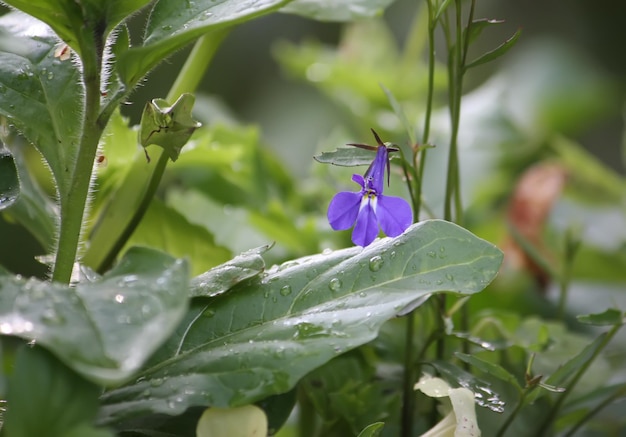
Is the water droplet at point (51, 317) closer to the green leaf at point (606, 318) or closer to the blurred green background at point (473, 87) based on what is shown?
the green leaf at point (606, 318)

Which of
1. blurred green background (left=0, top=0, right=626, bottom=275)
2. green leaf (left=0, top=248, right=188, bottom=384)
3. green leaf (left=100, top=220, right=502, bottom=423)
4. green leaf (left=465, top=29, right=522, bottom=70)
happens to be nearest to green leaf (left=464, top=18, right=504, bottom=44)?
green leaf (left=465, top=29, right=522, bottom=70)

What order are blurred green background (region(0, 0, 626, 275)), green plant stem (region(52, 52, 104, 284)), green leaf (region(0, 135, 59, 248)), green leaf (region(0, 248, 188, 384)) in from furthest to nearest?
blurred green background (region(0, 0, 626, 275)) → green leaf (region(0, 135, 59, 248)) → green plant stem (region(52, 52, 104, 284)) → green leaf (region(0, 248, 188, 384))

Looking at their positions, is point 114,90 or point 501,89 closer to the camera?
point 114,90

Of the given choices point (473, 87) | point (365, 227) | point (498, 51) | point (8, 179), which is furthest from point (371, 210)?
point (473, 87)

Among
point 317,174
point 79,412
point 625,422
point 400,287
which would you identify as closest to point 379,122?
point 317,174

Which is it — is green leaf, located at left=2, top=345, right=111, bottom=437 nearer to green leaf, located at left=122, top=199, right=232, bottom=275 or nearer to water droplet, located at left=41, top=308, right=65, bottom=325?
water droplet, located at left=41, top=308, right=65, bottom=325

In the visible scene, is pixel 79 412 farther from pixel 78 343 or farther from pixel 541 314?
pixel 541 314

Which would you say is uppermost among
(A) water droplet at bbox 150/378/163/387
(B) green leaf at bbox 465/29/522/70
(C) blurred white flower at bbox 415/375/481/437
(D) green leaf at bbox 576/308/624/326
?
(B) green leaf at bbox 465/29/522/70
